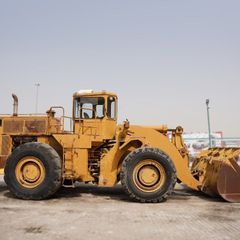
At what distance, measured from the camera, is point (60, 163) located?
32.8 ft

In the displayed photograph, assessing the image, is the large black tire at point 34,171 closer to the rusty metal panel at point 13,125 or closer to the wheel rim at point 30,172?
the wheel rim at point 30,172

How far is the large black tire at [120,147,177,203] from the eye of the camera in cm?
963

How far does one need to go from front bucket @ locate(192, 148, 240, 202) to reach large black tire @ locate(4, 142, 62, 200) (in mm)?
4128

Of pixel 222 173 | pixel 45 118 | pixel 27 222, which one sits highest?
pixel 45 118

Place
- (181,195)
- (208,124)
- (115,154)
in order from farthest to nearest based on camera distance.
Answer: (208,124) < (181,195) < (115,154)

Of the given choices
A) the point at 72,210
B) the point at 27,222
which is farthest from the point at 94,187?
the point at 27,222

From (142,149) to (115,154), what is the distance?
33.8 inches

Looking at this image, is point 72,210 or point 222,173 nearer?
point 72,210

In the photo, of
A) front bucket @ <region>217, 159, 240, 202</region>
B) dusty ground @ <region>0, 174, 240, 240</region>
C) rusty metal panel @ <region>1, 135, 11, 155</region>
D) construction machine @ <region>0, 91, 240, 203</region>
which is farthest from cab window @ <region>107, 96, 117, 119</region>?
front bucket @ <region>217, 159, 240, 202</region>

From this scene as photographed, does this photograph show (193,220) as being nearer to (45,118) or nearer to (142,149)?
(142,149)

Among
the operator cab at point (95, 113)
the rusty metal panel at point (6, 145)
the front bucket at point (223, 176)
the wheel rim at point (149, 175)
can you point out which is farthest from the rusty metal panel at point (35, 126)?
A: the front bucket at point (223, 176)

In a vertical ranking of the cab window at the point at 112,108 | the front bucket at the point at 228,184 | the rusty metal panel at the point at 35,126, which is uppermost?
the cab window at the point at 112,108

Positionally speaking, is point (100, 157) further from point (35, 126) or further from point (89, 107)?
point (35, 126)

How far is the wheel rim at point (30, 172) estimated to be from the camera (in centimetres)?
998
